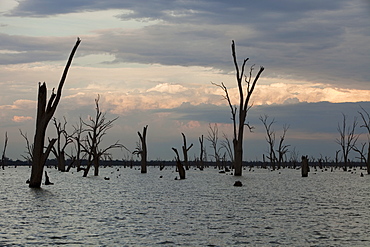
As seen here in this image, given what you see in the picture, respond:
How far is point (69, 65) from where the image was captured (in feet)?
97.7

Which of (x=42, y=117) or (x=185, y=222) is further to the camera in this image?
(x=42, y=117)

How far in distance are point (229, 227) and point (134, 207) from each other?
7001mm

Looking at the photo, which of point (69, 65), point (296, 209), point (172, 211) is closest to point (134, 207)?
point (172, 211)

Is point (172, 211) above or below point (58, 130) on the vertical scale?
below

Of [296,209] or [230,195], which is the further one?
[230,195]

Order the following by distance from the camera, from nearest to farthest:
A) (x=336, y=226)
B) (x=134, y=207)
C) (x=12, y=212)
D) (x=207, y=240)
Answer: (x=207, y=240) → (x=336, y=226) → (x=12, y=212) → (x=134, y=207)

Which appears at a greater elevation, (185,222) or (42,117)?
(42,117)

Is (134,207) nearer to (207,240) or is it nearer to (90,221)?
(90,221)

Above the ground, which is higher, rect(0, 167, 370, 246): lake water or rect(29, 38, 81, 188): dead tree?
rect(29, 38, 81, 188): dead tree

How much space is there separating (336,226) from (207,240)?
456cm

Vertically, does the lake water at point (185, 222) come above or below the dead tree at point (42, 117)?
below

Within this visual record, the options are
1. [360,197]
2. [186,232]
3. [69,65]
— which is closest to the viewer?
[186,232]

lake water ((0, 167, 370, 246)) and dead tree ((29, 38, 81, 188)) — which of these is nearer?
lake water ((0, 167, 370, 246))

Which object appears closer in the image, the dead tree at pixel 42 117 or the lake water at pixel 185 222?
the lake water at pixel 185 222
